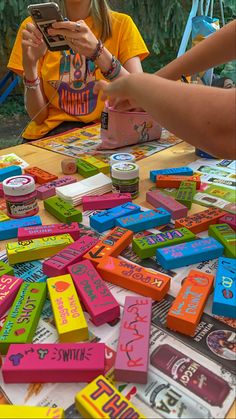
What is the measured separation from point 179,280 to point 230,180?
0.40 m

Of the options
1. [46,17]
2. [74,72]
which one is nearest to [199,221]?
[46,17]

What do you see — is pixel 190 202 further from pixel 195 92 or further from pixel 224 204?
pixel 195 92

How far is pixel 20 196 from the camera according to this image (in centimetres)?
71

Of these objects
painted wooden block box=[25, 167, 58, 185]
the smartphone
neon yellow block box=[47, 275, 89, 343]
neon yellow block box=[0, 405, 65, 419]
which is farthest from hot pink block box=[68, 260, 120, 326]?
the smartphone

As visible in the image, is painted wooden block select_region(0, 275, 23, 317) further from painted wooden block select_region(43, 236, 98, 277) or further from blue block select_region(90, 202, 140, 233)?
blue block select_region(90, 202, 140, 233)

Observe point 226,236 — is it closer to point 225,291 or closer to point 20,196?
point 225,291

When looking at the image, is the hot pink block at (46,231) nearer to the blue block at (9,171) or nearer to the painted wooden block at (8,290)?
the painted wooden block at (8,290)

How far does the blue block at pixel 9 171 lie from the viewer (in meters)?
0.88

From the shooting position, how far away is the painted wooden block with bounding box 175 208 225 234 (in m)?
0.65

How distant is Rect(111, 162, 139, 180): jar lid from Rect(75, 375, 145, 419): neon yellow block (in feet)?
1.53

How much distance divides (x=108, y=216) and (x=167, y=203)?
13 centimetres

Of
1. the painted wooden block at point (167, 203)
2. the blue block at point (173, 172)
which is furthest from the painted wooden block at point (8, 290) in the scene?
the blue block at point (173, 172)

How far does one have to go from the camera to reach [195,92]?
0.44 meters

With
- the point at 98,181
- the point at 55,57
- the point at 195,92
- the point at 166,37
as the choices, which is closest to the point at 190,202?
the point at 98,181
